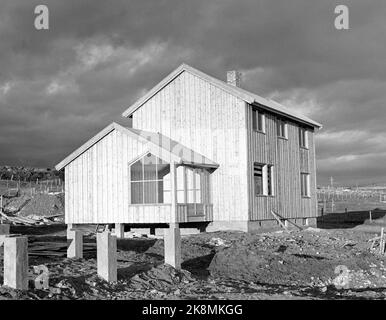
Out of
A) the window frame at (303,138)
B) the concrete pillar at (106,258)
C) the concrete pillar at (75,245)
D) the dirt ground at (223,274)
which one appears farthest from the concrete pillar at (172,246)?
the window frame at (303,138)

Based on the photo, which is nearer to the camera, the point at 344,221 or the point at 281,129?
the point at 281,129

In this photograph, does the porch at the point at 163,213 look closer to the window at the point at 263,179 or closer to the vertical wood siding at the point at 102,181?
the vertical wood siding at the point at 102,181

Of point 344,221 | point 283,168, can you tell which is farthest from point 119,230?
point 344,221

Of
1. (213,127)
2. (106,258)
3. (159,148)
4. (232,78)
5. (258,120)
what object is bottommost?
(106,258)

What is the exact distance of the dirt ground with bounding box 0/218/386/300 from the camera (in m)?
9.85

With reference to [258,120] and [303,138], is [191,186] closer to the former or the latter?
[258,120]

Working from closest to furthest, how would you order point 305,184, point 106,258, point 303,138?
point 106,258
point 305,184
point 303,138

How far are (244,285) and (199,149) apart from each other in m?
14.0

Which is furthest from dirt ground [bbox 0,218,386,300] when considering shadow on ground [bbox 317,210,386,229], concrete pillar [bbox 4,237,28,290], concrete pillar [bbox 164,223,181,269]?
shadow on ground [bbox 317,210,386,229]

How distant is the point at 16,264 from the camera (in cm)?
865

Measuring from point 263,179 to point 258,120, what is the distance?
2819 mm

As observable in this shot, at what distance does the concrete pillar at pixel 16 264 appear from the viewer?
865cm

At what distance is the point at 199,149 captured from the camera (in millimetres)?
25484

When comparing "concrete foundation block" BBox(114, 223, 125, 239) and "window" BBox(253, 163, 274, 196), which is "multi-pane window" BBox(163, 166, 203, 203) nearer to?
"window" BBox(253, 163, 274, 196)
